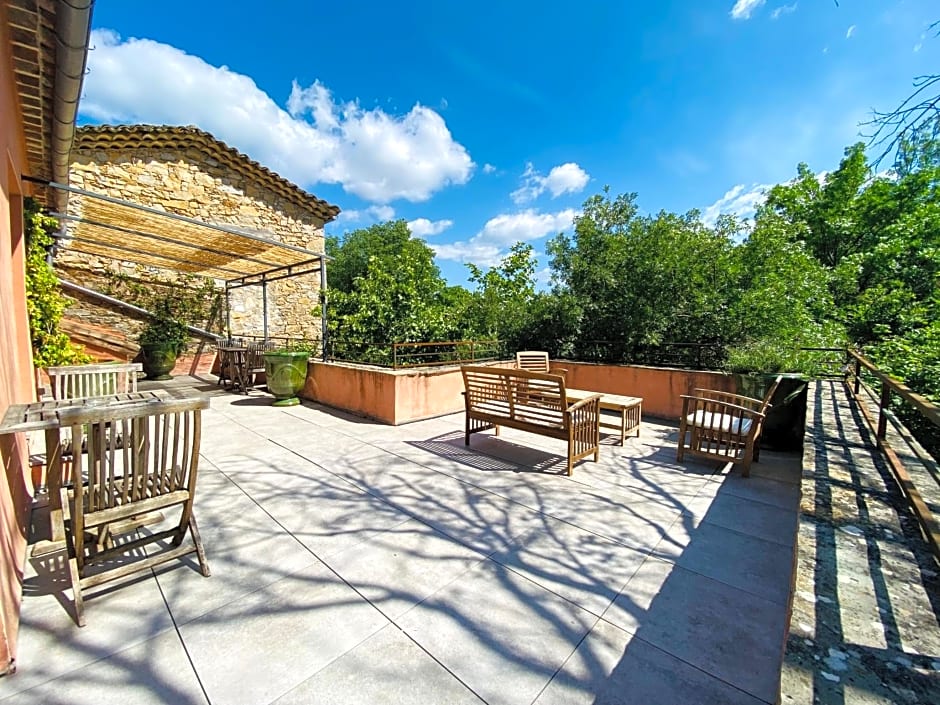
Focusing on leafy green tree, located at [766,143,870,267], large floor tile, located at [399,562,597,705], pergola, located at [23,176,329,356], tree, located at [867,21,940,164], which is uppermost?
leafy green tree, located at [766,143,870,267]

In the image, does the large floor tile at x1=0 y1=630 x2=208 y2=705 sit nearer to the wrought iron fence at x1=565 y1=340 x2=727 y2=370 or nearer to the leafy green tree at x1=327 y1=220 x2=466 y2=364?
the leafy green tree at x1=327 y1=220 x2=466 y2=364

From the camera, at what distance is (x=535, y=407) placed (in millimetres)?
4109

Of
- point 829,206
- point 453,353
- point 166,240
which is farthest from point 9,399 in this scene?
point 829,206

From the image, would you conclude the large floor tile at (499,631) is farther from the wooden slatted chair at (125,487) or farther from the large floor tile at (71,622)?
the wooden slatted chair at (125,487)

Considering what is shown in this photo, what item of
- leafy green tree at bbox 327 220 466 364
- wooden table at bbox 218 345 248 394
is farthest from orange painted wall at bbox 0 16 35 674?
wooden table at bbox 218 345 248 394

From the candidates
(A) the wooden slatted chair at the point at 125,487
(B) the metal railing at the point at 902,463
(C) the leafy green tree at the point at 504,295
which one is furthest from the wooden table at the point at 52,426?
(C) the leafy green tree at the point at 504,295

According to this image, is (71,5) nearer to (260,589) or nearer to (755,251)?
(260,589)

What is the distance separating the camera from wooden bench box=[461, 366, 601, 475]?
3.77 metres

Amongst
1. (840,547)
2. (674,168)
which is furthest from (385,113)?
(840,547)

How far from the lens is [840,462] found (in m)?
2.62

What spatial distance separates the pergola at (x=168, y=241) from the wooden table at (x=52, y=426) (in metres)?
3.32

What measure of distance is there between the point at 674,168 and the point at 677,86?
2.42 meters

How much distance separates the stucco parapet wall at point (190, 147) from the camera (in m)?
9.25

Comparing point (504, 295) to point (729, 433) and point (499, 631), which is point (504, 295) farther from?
point (499, 631)
